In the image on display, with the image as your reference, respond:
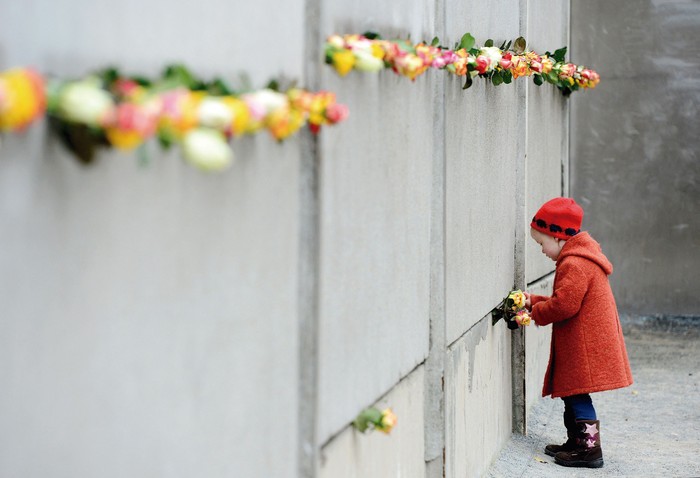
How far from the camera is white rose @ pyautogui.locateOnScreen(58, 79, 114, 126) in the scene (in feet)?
4.78

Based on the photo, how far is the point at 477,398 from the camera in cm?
455

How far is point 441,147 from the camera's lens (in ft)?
12.3

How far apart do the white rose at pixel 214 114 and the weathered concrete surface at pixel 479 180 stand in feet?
7.04

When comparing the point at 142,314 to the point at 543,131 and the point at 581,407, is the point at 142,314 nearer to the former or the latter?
the point at 581,407

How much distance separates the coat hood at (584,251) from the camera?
5000 millimetres

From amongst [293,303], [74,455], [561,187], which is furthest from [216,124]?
[561,187]

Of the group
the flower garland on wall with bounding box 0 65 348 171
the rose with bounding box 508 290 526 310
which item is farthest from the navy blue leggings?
the flower garland on wall with bounding box 0 65 348 171

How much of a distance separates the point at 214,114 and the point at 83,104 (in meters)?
0.30

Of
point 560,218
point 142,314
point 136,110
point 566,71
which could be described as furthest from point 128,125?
point 566,71

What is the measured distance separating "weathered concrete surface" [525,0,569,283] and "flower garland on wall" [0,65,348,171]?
3.91 metres

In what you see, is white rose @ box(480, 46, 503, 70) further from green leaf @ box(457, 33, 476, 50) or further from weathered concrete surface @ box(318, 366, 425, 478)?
weathered concrete surface @ box(318, 366, 425, 478)

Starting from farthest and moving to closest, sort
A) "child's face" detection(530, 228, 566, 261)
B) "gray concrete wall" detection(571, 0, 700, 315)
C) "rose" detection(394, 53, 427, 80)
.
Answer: "gray concrete wall" detection(571, 0, 700, 315) < "child's face" detection(530, 228, 566, 261) < "rose" detection(394, 53, 427, 80)

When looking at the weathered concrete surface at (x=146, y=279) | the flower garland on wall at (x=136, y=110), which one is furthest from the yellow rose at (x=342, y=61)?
the flower garland on wall at (x=136, y=110)

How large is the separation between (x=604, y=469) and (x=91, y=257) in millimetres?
3936
